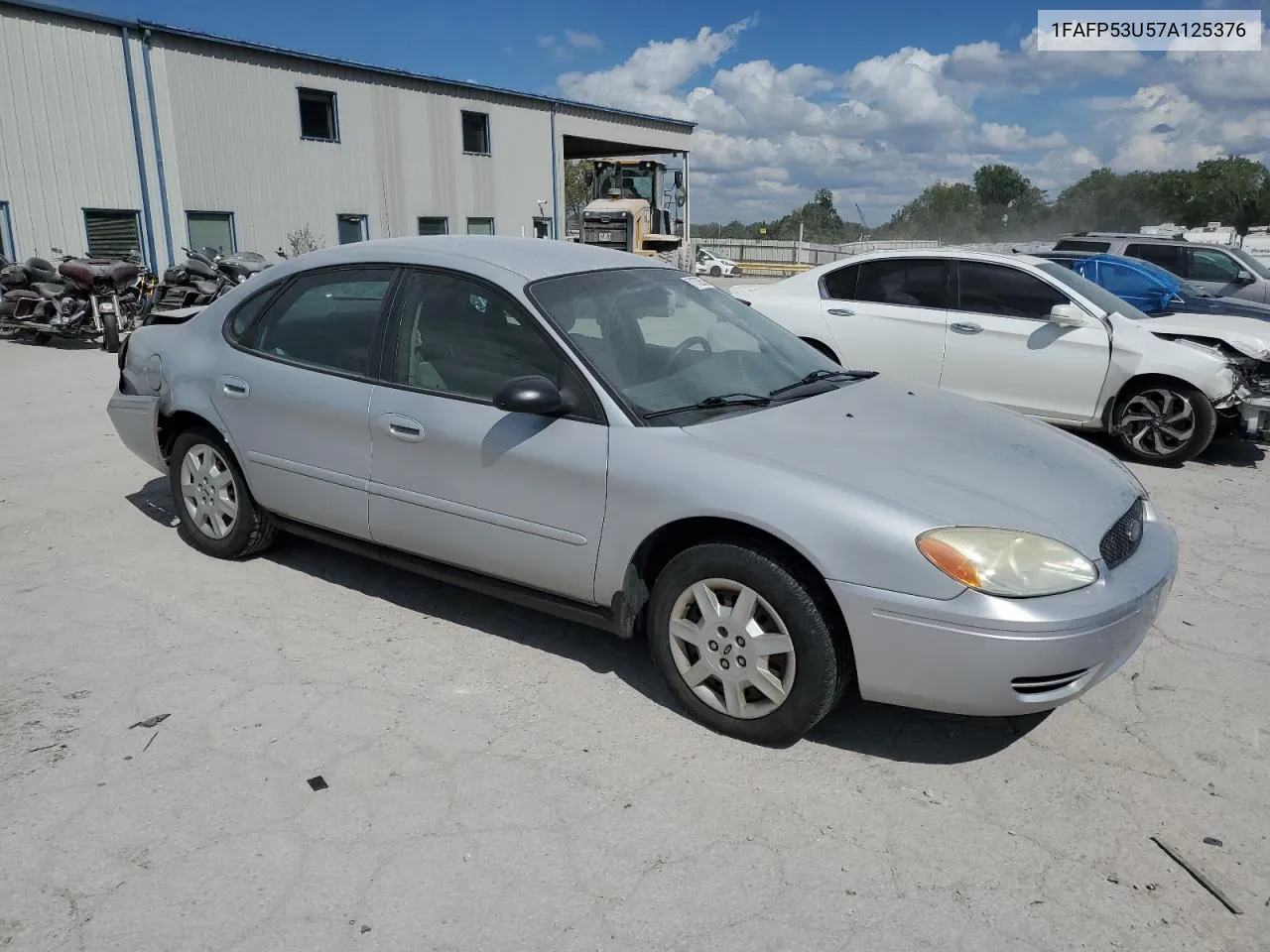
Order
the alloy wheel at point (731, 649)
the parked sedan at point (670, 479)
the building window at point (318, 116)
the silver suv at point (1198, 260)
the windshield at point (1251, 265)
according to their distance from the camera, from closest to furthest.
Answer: the parked sedan at point (670, 479) < the alloy wheel at point (731, 649) < the silver suv at point (1198, 260) < the windshield at point (1251, 265) < the building window at point (318, 116)

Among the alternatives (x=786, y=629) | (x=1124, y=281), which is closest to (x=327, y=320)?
(x=786, y=629)

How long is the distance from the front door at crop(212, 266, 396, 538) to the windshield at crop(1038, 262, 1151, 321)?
572 centimetres

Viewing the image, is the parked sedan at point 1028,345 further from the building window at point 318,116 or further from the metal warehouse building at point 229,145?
the building window at point 318,116

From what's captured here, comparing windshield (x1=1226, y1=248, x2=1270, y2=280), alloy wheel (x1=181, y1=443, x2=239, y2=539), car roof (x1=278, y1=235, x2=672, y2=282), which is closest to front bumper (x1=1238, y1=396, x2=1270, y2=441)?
car roof (x1=278, y1=235, x2=672, y2=282)

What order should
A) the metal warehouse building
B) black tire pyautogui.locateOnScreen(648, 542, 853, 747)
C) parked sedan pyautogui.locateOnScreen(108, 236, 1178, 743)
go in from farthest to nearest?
the metal warehouse building, black tire pyautogui.locateOnScreen(648, 542, 853, 747), parked sedan pyautogui.locateOnScreen(108, 236, 1178, 743)

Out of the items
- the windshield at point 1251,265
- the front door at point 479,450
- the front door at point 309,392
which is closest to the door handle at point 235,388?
the front door at point 309,392

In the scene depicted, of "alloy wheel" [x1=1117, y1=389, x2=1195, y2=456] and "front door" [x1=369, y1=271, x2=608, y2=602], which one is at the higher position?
"front door" [x1=369, y1=271, x2=608, y2=602]

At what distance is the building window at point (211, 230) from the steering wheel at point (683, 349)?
17751 mm

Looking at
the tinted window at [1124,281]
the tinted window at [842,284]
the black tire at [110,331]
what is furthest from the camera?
the black tire at [110,331]

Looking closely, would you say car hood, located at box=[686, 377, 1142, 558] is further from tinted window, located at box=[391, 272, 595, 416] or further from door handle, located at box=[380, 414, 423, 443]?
door handle, located at box=[380, 414, 423, 443]

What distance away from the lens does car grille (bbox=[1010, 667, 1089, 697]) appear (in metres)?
2.85

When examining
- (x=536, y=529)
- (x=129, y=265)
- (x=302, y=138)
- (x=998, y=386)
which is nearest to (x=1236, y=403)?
(x=998, y=386)

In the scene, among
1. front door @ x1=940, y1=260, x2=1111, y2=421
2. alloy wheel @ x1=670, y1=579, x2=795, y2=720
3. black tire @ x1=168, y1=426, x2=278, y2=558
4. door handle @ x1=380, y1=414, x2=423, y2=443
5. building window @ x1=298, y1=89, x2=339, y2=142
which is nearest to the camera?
alloy wheel @ x1=670, y1=579, x2=795, y2=720

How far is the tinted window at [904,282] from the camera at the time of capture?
25.7 ft
